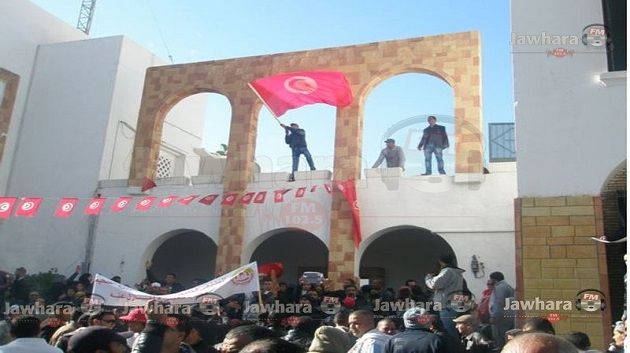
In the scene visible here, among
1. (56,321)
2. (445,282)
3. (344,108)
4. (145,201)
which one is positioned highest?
(344,108)

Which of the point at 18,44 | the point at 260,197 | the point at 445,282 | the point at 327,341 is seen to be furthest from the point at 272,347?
the point at 18,44

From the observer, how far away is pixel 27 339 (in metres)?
4.18

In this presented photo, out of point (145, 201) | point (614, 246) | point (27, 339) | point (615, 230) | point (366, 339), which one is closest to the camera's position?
point (27, 339)

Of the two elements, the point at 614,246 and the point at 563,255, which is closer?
the point at 563,255

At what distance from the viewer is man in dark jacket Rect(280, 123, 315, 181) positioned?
41.5 feet

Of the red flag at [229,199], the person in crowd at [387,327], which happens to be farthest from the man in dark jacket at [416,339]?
the red flag at [229,199]

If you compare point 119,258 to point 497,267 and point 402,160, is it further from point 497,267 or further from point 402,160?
point 497,267

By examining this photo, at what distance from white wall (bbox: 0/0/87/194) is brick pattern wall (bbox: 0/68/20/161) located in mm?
127

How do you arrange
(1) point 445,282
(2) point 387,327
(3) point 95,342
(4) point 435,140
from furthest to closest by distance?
(4) point 435,140 → (1) point 445,282 → (2) point 387,327 → (3) point 95,342

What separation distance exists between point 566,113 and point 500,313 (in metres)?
3.13

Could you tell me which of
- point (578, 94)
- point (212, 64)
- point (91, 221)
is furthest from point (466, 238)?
point (91, 221)

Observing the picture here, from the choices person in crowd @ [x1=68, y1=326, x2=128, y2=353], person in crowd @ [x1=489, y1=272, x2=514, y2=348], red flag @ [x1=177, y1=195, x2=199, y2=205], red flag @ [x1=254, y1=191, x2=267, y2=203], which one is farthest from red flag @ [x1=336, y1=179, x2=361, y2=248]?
person in crowd @ [x1=68, y1=326, x2=128, y2=353]

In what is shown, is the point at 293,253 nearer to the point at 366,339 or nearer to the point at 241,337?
the point at 366,339

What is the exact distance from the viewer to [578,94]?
337 inches
